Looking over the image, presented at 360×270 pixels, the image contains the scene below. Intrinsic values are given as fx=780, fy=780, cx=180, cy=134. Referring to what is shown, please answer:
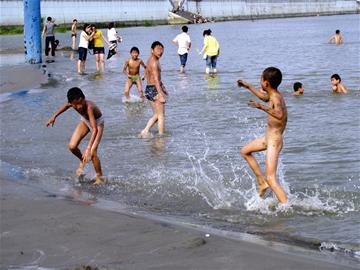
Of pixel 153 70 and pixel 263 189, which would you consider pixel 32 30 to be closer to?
pixel 153 70

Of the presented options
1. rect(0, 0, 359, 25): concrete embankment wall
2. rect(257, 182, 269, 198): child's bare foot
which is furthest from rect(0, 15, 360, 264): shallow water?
rect(0, 0, 359, 25): concrete embankment wall

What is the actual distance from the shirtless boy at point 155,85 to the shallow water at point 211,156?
33 cm

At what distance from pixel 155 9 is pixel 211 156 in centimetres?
7105

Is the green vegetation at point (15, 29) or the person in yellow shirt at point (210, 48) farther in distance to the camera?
the green vegetation at point (15, 29)

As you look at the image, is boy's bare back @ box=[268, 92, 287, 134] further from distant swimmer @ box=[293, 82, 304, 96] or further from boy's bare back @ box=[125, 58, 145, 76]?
distant swimmer @ box=[293, 82, 304, 96]

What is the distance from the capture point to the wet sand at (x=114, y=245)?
530 cm

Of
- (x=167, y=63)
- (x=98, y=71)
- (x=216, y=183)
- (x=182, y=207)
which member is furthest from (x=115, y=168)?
(x=167, y=63)

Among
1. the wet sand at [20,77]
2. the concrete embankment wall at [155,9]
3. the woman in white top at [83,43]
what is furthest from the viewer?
the concrete embankment wall at [155,9]

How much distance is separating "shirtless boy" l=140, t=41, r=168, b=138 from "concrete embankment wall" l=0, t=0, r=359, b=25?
154 feet

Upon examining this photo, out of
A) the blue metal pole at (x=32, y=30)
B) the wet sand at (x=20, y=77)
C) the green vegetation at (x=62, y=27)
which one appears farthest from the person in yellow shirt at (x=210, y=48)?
the green vegetation at (x=62, y=27)

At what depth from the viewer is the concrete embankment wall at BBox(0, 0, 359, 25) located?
61156mm

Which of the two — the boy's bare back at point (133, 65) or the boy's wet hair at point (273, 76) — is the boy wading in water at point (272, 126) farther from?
the boy's bare back at point (133, 65)

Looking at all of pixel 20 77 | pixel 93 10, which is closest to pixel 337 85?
pixel 20 77

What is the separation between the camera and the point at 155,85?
11.6 m
